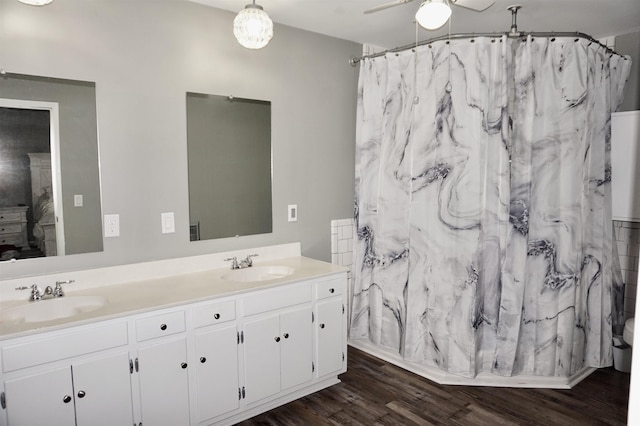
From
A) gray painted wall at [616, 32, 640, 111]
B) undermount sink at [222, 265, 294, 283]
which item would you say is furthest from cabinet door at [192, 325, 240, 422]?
gray painted wall at [616, 32, 640, 111]

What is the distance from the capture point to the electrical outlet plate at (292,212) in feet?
10.6

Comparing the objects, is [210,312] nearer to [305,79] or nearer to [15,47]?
[15,47]

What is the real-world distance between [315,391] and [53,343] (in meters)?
1.62

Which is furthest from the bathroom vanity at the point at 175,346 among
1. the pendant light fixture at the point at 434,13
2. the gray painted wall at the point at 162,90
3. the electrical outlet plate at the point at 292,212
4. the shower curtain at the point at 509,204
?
the pendant light fixture at the point at 434,13

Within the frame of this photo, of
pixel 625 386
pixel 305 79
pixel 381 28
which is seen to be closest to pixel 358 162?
pixel 305 79

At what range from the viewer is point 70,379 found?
1880mm

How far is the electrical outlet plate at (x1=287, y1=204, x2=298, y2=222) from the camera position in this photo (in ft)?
10.6

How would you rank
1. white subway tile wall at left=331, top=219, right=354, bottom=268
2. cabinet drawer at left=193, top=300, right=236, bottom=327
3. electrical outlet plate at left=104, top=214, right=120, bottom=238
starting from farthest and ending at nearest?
white subway tile wall at left=331, top=219, right=354, bottom=268
electrical outlet plate at left=104, top=214, right=120, bottom=238
cabinet drawer at left=193, top=300, right=236, bottom=327

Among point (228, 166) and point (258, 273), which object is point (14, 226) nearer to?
point (228, 166)

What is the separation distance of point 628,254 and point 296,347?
2.75 m

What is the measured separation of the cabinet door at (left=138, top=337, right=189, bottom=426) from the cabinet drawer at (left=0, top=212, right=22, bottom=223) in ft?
3.07

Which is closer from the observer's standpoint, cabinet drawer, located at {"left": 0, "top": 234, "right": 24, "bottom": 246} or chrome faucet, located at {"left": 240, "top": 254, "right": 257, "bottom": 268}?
cabinet drawer, located at {"left": 0, "top": 234, "right": 24, "bottom": 246}

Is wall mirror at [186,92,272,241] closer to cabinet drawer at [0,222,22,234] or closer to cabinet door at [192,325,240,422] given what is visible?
cabinet door at [192,325,240,422]

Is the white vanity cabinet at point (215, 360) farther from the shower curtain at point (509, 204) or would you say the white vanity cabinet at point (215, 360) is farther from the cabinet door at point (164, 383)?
the shower curtain at point (509, 204)
